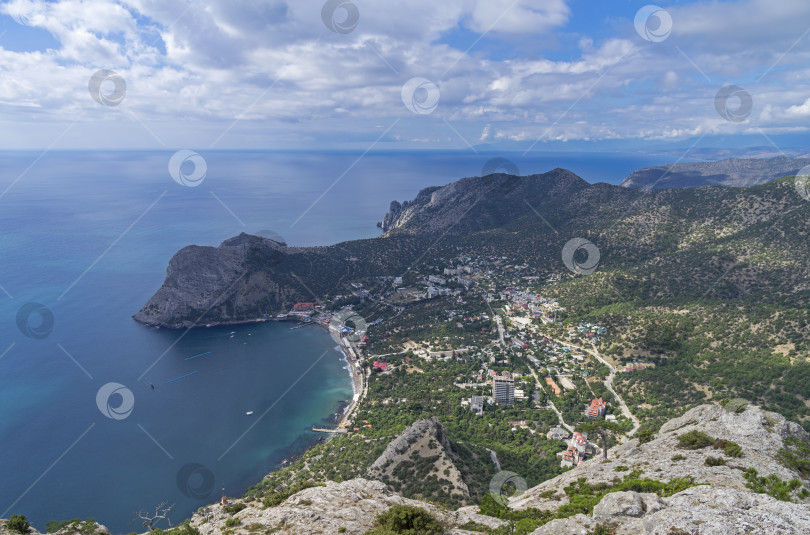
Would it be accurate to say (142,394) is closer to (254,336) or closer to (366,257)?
(254,336)

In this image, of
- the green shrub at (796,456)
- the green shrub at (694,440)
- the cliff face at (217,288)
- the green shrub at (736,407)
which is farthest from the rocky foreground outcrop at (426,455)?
the cliff face at (217,288)

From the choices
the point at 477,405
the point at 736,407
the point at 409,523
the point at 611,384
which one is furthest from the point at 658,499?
the point at 611,384

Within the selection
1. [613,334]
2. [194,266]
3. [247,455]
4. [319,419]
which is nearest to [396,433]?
[319,419]

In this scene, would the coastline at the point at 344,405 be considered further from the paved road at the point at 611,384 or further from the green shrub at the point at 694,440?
the green shrub at the point at 694,440

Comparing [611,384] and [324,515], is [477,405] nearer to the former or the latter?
[611,384]

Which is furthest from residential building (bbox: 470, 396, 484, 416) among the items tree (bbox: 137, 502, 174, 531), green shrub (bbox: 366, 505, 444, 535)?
green shrub (bbox: 366, 505, 444, 535)

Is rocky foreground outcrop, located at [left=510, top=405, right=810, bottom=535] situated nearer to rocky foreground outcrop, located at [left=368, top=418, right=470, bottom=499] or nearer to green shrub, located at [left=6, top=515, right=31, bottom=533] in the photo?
rocky foreground outcrop, located at [left=368, top=418, right=470, bottom=499]
